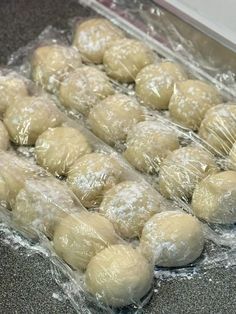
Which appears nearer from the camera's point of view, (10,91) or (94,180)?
(94,180)

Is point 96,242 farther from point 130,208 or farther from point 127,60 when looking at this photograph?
point 127,60

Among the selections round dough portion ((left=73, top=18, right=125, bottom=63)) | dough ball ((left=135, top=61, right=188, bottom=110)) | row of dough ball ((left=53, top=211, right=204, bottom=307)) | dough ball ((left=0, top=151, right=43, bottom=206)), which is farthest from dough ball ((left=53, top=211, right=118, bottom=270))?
round dough portion ((left=73, top=18, right=125, bottom=63))

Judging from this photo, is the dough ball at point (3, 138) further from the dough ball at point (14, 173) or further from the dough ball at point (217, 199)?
the dough ball at point (217, 199)

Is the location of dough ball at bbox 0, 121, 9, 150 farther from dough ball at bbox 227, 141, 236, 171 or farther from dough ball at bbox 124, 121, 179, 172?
dough ball at bbox 227, 141, 236, 171

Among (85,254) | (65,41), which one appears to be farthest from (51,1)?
(85,254)

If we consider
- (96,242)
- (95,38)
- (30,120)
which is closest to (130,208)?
(96,242)
